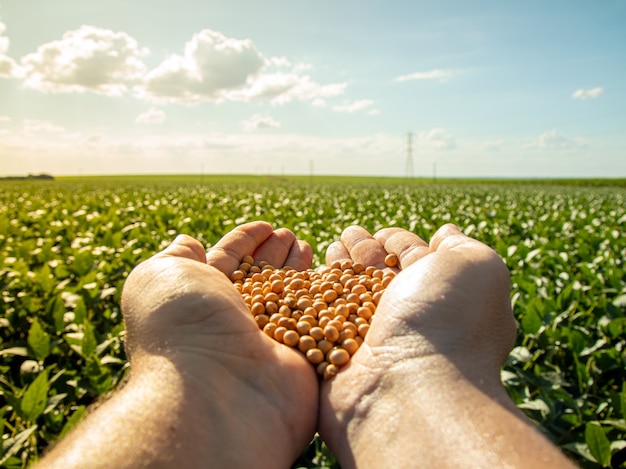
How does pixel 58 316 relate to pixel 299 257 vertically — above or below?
below

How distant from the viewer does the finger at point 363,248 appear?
3104mm

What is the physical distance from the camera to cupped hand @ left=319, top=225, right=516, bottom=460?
171 centimetres

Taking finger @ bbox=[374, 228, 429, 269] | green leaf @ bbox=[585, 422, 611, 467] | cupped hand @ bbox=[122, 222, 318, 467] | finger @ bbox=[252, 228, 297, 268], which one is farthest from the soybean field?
finger @ bbox=[252, 228, 297, 268]

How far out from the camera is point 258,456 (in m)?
1.54

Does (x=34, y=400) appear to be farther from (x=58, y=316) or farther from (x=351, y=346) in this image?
(x=351, y=346)

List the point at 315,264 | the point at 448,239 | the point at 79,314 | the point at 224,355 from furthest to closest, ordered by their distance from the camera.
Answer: the point at 315,264 < the point at 79,314 < the point at 448,239 < the point at 224,355

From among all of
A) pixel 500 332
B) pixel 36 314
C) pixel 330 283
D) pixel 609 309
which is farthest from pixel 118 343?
pixel 609 309

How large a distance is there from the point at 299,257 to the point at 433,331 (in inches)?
66.5

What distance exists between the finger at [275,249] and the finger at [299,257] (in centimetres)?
3

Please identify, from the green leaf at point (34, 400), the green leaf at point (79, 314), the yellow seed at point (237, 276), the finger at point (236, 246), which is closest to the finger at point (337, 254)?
the finger at point (236, 246)

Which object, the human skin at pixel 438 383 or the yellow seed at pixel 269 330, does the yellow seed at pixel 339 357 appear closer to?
the human skin at pixel 438 383

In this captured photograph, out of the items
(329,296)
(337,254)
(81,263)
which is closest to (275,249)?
(337,254)

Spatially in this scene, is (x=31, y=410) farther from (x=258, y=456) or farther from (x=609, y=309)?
(x=609, y=309)

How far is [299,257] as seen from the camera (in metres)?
3.36
